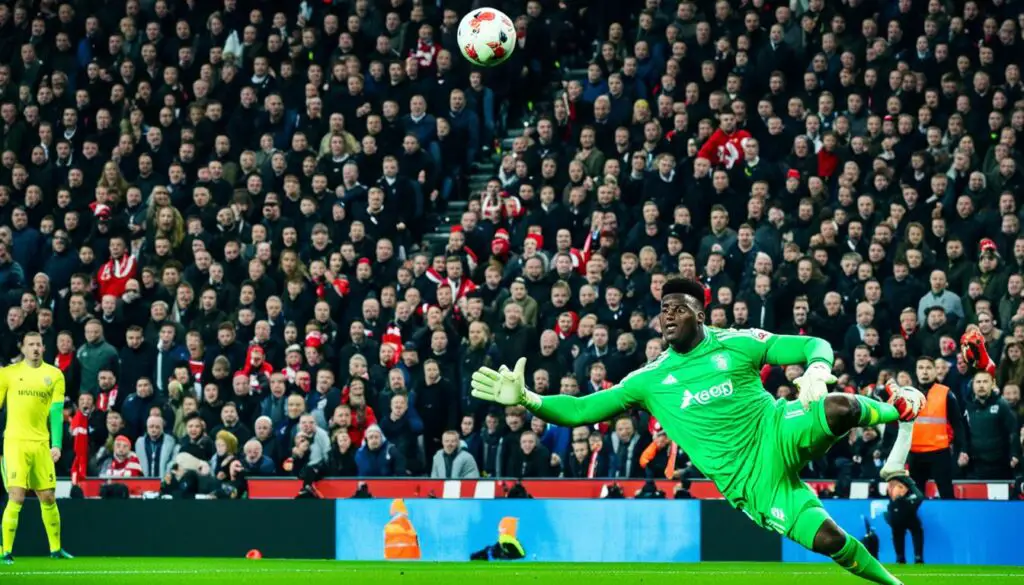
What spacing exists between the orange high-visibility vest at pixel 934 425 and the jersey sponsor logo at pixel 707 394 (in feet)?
21.2

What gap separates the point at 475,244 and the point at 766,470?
424 inches

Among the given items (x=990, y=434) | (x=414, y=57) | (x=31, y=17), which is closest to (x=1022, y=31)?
(x=990, y=434)

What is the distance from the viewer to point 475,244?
19781mm

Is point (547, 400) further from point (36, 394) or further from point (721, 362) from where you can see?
point (36, 394)

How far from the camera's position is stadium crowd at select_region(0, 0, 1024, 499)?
17469mm

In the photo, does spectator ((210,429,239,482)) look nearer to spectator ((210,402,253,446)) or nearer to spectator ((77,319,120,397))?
spectator ((210,402,253,446))

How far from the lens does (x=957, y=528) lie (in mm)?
15359

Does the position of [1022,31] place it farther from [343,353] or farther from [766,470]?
[766,470]

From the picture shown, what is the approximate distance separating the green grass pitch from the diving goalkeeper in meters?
2.83

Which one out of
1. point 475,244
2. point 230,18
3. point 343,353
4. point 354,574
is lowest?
point 354,574

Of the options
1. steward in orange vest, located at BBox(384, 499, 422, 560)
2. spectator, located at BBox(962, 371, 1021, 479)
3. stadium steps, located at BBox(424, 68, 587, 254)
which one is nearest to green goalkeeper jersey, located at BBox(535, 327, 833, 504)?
spectator, located at BBox(962, 371, 1021, 479)

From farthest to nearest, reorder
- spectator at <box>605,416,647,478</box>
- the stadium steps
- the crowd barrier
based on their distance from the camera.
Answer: the stadium steps, spectator at <box>605,416,647,478</box>, the crowd barrier

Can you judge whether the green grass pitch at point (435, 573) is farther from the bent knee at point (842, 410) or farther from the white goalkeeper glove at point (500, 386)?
the white goalkeeper glove at point (500, 386)

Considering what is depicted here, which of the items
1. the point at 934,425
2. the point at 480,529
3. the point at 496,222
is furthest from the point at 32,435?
the point at 934,425
